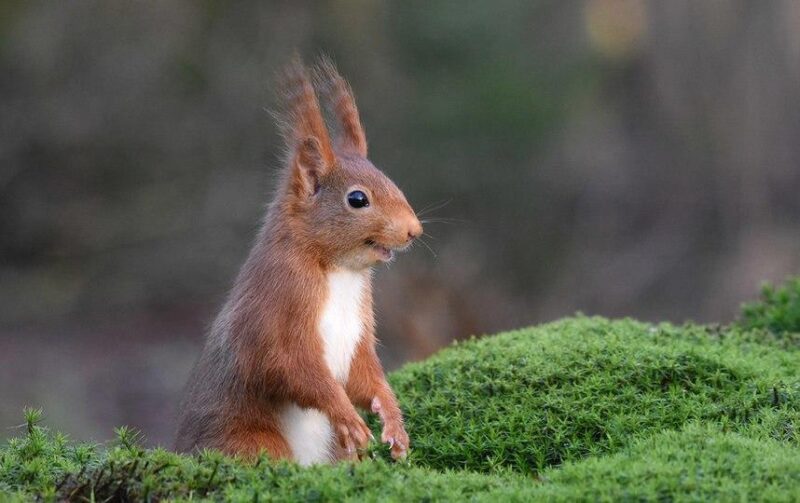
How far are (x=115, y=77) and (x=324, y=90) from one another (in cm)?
745

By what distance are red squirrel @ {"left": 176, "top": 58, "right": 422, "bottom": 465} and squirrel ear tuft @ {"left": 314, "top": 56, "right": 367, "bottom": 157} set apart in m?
0.26

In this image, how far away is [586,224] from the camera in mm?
14289

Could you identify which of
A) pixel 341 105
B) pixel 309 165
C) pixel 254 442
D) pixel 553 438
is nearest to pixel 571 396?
pixel 553 438

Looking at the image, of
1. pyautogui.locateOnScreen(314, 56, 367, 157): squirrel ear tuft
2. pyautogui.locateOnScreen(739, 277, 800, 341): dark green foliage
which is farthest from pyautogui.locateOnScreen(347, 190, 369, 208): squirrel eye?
pyautogui.locateOnScreen(739, 277, 800, 341): dark green foliage

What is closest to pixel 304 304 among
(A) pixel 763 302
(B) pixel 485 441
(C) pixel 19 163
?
(B) pixel 485 441

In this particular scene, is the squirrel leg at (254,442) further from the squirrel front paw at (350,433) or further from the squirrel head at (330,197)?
the squirrel head at (330,197)

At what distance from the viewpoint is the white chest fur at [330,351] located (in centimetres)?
503

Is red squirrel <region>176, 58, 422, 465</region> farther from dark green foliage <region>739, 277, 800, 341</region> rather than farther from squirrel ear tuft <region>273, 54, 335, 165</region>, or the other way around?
dark green foliage <region>739, 277, 800, 341</region>

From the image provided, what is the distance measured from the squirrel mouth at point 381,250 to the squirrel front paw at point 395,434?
2.15 feet

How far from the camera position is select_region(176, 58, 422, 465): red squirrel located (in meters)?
4.88

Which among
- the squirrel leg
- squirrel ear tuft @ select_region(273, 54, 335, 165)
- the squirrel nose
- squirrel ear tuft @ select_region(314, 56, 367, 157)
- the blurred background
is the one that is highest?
the blurred background

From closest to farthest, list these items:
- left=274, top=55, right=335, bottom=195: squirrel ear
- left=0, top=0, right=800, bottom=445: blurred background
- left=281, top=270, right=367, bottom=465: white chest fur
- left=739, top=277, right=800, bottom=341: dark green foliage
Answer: left=281, top=270, right=367, bottom=465: white chest fur
left=274, top=55, right=335, bottom=195: squirrel ear
left=739, top=277, right=800, bottom=341: dark green foliage
left=0, top=0, right=800, bottom=445: blurred background

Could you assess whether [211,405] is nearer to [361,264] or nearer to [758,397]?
[361,264]

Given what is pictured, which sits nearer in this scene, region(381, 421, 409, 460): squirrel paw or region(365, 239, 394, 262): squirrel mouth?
region(381, 421, 409, 460): squirrel paw
